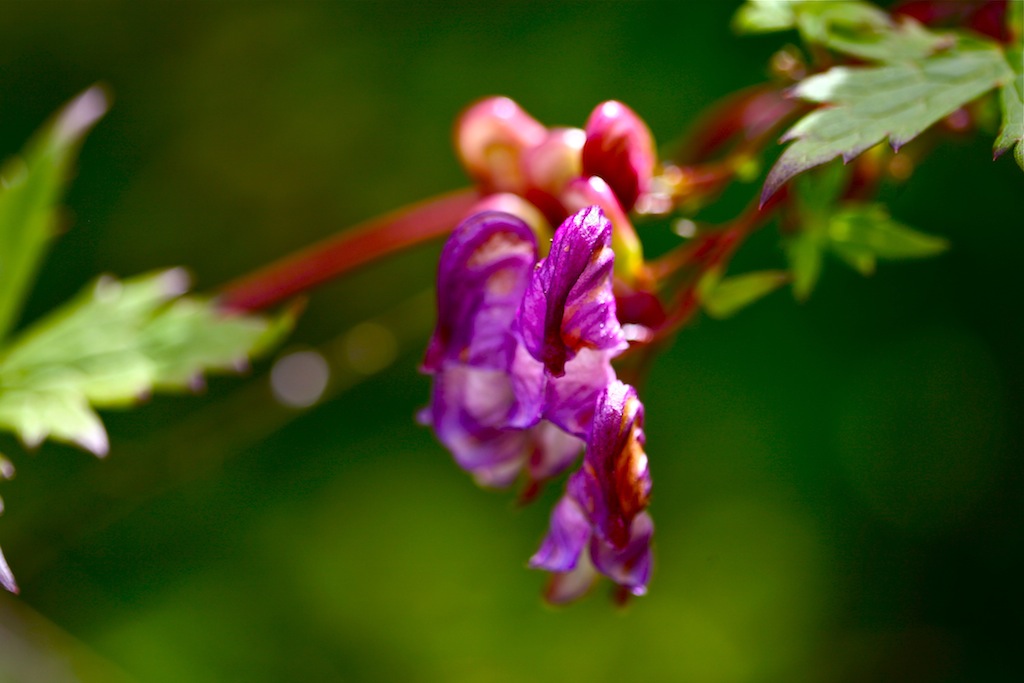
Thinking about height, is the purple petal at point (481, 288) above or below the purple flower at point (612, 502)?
above

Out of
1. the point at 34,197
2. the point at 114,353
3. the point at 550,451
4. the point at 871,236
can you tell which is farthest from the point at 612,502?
the point at 34,197

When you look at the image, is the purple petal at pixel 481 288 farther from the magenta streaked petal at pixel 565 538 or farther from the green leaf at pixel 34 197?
the green leaf at pixel 34 197

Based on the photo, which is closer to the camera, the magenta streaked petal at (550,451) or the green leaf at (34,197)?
the magenta streaked petal at (550,451)

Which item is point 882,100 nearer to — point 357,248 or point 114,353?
point 357,248

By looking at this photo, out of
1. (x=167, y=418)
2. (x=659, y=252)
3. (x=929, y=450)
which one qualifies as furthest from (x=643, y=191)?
(x=167, y=418)

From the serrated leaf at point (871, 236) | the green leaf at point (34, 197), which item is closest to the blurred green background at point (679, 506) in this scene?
the green leaf at point (34, 197)

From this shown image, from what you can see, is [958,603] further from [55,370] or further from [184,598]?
[55,370]

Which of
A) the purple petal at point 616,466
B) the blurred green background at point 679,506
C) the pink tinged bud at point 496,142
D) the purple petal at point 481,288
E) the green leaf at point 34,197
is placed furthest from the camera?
the blurred green background at point 679,506
